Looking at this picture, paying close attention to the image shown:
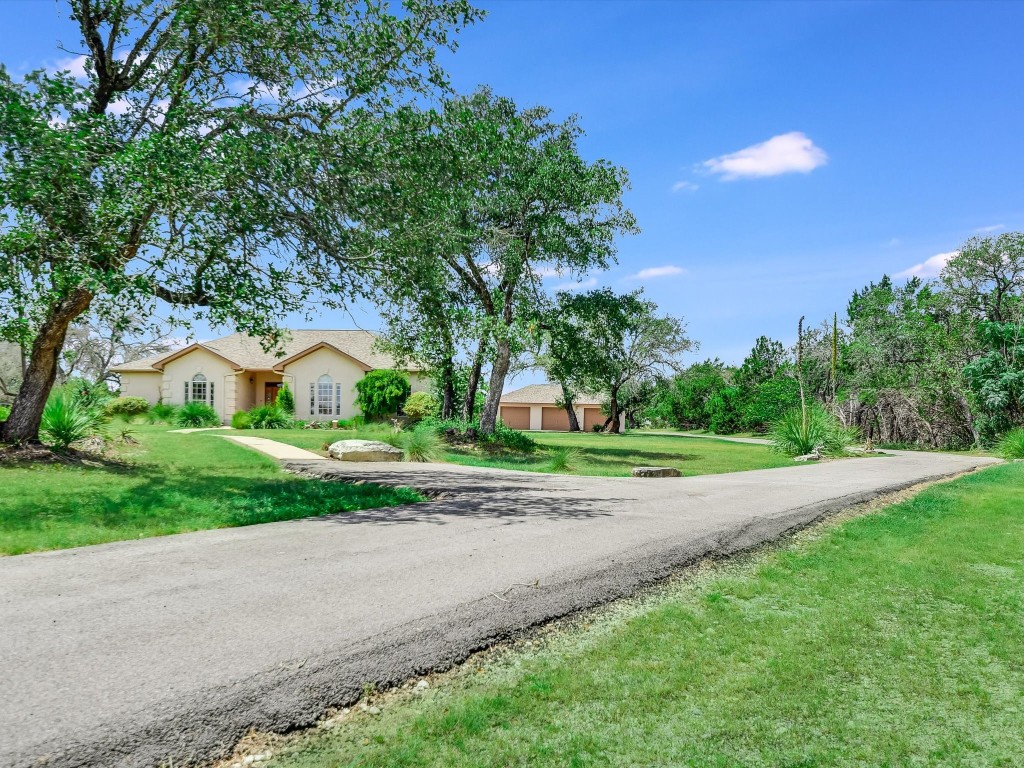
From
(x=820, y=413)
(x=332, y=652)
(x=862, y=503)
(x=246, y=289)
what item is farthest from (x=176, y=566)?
(x=820, y=413)

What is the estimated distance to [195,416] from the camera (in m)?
29.3

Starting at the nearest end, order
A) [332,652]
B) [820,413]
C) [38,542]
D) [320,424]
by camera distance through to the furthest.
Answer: [332,652], [38,542], [820,413], [320,424]

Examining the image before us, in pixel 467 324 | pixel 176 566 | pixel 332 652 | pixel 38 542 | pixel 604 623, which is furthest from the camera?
pixel 467 324

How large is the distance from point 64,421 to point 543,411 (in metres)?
54.0

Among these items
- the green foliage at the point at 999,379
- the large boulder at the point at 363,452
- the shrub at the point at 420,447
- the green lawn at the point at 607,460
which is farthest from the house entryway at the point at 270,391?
the green foliage at the point at 999,379

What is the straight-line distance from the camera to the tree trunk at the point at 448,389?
23.8 meters

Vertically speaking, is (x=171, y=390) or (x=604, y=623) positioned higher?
(x=171, y=390)

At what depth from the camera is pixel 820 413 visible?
81.8 ft

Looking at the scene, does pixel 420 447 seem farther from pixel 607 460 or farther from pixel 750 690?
pixel 750 690

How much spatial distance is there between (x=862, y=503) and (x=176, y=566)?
31.9ft

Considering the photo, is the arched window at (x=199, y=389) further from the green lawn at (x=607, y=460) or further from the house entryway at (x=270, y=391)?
the green lawn at (x=607, y=460)

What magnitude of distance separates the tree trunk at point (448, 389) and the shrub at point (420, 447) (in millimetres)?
4976

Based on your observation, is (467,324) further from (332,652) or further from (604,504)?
(332,652)

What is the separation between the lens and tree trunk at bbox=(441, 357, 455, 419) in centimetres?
2379
